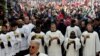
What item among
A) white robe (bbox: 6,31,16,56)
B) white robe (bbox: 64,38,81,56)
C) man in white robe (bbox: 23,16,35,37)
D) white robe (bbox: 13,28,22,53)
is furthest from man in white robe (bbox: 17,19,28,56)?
white robe (bbox: 64,38,81,56)

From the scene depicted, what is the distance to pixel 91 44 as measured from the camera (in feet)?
57.0

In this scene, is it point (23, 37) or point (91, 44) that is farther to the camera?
point (23, 37)

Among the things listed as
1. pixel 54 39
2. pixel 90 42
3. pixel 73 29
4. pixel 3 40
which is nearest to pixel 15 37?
pixel 3 40

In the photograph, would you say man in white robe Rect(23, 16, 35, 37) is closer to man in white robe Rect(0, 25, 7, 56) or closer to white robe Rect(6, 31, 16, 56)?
white robe Rect(6, 31, 16, 56)

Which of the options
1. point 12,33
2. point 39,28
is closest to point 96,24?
point 39,28

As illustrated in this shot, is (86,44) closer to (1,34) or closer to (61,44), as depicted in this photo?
(61,44)

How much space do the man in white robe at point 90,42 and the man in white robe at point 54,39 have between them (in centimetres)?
88

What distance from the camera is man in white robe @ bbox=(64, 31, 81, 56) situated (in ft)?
54.5

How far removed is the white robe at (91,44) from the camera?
1717 centimetres

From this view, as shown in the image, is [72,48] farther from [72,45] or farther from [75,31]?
[75,31]

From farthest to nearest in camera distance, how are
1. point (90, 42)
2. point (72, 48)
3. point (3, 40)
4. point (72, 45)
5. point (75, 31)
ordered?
point (75, 31) < point (90, 42) < point (72, 48) < point (72, 45) < point (3, 40)

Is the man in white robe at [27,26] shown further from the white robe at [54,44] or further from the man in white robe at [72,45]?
the man in white robe at [72,45]

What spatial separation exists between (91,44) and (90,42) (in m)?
0.13

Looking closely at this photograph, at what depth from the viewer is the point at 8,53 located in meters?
16.7
